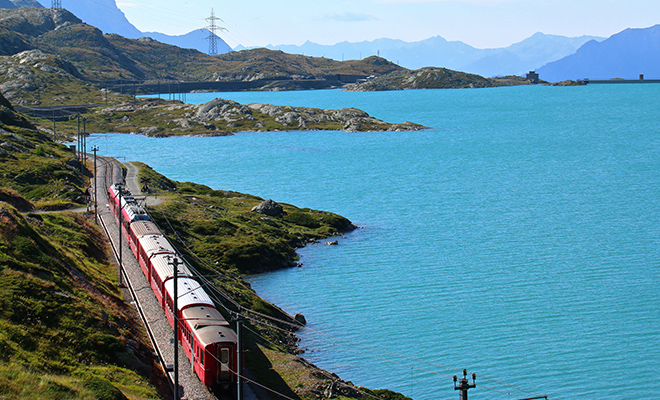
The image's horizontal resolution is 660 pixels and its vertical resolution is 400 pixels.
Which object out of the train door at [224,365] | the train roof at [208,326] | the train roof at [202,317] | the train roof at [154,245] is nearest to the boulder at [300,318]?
the train roof at [154,245]

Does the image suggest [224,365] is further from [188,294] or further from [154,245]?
[154,245]

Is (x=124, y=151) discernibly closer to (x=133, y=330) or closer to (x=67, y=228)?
(x=67, y=228)

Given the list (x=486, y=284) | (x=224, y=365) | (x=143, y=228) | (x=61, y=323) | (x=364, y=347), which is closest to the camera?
(x=224, y=365)

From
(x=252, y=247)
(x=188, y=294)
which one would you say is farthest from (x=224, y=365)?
(x=252, y=247)

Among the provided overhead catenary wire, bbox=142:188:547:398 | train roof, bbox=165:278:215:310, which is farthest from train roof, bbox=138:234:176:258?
train roof, bbox=165:278:215:310

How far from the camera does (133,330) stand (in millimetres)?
43688

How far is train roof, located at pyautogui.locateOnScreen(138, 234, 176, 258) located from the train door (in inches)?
727

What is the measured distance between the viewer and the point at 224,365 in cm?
3494

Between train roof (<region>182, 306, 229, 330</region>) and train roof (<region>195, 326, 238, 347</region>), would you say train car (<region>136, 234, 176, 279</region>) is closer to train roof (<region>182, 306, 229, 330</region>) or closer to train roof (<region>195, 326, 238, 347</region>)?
train roof (<region>182, 306, 229, 330</region>)

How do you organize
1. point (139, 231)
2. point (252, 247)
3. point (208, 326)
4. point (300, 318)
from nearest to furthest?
point (208, 326) < point (139, 231) < point (300, 318) < point (252, 247)

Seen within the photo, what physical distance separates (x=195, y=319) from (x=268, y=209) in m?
64.9

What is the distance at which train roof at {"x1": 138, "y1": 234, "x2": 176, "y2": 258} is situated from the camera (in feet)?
169

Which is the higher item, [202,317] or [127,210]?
[127,210]

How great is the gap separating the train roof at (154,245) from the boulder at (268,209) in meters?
44.0
